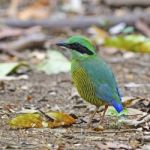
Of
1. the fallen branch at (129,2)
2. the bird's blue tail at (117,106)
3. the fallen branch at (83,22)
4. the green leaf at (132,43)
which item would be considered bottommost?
the bird's blue tail at (117,106)

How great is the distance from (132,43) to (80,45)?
426 centimetres

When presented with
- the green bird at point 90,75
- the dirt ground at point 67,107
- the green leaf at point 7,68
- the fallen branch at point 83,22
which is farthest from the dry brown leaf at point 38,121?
the fallen branch at point 83,22

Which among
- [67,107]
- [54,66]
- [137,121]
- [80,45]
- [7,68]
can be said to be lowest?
[137,121]

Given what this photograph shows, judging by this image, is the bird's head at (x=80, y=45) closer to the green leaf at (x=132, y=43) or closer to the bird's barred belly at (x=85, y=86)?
the bird's barred belly at (x=85, y=86)

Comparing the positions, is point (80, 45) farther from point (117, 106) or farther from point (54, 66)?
point (54, 66)

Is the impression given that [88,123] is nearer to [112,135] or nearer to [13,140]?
[112,135]

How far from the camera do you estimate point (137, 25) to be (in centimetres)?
1043

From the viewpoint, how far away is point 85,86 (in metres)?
4.68

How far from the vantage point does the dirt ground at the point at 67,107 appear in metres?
4.16

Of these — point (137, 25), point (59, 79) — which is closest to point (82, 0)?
point (137, 25)

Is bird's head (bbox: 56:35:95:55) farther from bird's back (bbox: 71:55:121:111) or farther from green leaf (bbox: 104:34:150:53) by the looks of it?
green leaf (bbox: 104:34:150:53)

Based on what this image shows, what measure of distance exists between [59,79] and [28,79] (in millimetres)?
322

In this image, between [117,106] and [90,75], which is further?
[90,75]

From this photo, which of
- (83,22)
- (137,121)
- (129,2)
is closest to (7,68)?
(137,121)
